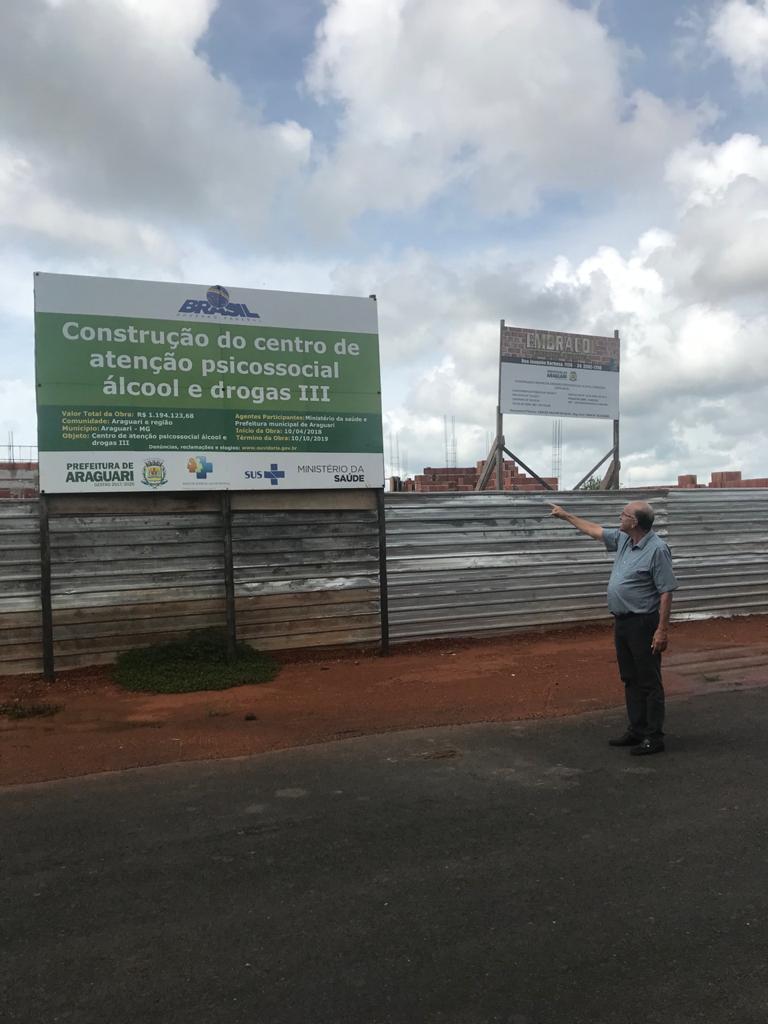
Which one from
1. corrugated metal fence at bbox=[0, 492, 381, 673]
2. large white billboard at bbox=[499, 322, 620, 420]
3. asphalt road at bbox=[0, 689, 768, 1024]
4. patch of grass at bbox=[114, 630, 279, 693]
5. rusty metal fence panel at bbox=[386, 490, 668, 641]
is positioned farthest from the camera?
large white billboard at bbox=[499, 322, 620, 420]

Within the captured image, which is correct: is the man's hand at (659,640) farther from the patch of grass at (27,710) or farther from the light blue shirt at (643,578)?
the patch of grass at (27,710)

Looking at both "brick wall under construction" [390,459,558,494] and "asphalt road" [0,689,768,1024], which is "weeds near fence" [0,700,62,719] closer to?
"asphalt road" [0,689,768,1024]

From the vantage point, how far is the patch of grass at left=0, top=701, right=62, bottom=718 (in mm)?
7355

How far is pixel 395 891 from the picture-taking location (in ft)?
12.2

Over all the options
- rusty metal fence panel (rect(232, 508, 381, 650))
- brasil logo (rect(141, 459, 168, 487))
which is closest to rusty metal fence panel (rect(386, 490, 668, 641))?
rusty metal fence panel (rect(232, 508, 381, 650))

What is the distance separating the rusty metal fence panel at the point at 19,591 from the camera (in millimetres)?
8789

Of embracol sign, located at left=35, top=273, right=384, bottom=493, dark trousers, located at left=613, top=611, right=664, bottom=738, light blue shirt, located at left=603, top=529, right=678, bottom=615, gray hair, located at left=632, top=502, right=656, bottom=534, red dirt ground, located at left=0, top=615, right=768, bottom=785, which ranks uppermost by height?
embracol sign, located at left=35, top=273, right=384, bottom=493

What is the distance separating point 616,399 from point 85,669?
9.97m

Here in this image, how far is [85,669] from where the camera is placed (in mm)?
8992

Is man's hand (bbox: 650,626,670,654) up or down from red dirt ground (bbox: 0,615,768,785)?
up

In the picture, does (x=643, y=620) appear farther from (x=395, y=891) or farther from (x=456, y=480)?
(x=456, y=480)

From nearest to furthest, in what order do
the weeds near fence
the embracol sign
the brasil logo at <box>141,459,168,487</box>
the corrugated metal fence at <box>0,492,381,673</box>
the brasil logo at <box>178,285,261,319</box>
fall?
the weeds near fence → the embracol sign → the corrugated metal fence at <box>0,492,381,673</box> → the brasil logo at <box>141,459,168,487</box> → the brasil logo at <box>178,285,261,319</box>

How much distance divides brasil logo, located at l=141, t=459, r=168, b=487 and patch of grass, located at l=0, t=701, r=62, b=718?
2611mm

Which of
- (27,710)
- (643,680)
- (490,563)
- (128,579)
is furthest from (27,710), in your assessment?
(490,563)
